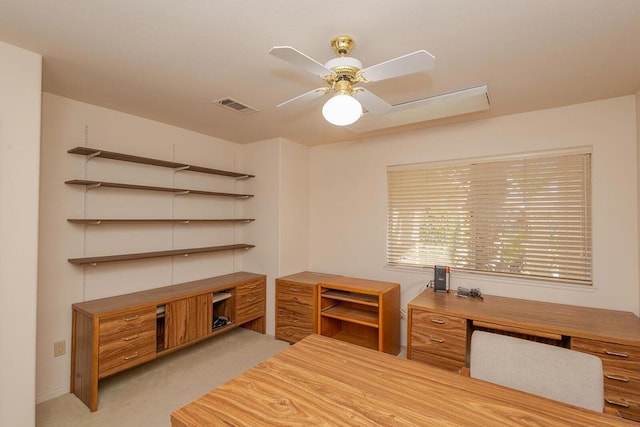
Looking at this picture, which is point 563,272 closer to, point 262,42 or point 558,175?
point 558,175

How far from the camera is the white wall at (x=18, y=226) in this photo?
1743mm

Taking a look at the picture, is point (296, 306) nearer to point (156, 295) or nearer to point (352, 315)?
point (352, 315)

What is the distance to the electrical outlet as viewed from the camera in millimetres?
2416

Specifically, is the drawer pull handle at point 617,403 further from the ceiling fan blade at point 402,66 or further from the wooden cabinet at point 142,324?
the wooden cabinet at point 142,324

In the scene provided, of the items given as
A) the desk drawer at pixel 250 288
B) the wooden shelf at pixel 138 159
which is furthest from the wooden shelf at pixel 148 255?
the wooden shelf at pixel 138 159

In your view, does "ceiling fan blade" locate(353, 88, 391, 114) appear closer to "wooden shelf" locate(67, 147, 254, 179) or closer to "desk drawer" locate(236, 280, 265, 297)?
"wooden shelf" locate(67, 147, 254, 179)

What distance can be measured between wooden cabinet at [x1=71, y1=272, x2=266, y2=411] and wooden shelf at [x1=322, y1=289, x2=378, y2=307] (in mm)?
1006

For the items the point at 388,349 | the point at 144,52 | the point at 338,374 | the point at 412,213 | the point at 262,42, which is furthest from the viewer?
the point at 412,213

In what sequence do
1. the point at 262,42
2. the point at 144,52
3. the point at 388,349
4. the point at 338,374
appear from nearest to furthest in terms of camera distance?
the point at 338,374
the point at 262,42
the point at 144,52
the point at 388,349

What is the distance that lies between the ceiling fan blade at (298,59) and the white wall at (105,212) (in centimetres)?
180

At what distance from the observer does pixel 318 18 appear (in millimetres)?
1459

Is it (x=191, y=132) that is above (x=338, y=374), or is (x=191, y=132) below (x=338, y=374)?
above

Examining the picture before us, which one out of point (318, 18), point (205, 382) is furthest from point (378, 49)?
point (205, 382)

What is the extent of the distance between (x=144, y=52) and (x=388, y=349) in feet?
10.3
